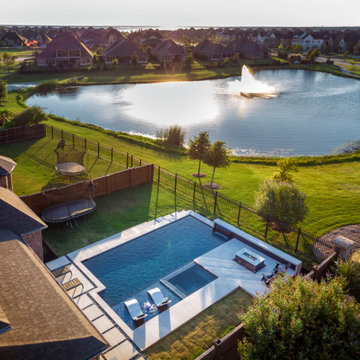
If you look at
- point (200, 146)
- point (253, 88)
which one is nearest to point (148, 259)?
point (200, 146)

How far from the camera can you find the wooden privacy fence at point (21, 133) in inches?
1165

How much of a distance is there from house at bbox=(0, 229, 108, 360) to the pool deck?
2385 mm

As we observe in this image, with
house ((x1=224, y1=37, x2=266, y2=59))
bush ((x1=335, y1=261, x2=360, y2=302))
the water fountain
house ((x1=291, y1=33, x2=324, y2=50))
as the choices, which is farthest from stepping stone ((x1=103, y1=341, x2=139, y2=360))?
house ((x1=291, y1=33, x2=324, y2=50))

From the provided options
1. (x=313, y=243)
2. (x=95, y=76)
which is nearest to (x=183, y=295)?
(x=313, y=243)

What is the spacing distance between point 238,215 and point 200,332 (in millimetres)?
8500

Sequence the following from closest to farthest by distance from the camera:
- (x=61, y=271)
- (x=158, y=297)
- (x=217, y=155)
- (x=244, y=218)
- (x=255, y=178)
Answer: (x=158, y=297) < (x=61, y=271) < (x=244, y=218) < (x=217, y=155) < (x=255, y=178)

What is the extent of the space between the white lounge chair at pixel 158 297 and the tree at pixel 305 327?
12.8 feet

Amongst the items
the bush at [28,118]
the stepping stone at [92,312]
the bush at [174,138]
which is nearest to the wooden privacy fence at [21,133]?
the bush at [28,118]

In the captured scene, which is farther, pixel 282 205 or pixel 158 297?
pixel 282 205

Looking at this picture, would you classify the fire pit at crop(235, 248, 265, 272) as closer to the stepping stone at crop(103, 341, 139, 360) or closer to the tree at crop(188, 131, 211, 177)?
the stepping stone at crop(103, 341, 139, 360)

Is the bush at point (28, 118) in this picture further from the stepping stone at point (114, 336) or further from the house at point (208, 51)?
the house at point (208, 51)

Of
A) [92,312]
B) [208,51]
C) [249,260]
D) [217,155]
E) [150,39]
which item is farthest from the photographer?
[150,39]

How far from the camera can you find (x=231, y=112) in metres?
48.9

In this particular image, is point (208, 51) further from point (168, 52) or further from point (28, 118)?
point (28, 118)
